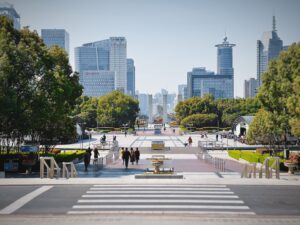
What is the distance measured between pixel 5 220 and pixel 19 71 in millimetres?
17999

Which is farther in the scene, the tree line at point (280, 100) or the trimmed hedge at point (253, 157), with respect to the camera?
the tree line at point (280, 100)

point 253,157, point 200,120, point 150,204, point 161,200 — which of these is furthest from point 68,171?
point 200,120

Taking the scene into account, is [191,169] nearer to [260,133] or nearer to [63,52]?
[260,133]

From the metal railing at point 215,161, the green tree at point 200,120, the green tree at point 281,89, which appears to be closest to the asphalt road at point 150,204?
the metal railing at point 215,161

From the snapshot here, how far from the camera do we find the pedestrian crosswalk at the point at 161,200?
718 inches

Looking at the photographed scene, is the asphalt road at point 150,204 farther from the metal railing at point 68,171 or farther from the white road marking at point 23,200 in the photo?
the metal railing at point 68,171

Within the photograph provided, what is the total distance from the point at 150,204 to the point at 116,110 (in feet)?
335

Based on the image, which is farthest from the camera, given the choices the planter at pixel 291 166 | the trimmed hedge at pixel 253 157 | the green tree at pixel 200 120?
the green tree at pixel 200 120

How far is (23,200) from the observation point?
66.3ft

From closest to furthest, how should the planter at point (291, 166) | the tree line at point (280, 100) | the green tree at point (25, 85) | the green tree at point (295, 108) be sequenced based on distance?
the planter at point (291, 166), the green tree at point (25, 85), the green tree at point (295, 108), the tree line at point (280, 100)

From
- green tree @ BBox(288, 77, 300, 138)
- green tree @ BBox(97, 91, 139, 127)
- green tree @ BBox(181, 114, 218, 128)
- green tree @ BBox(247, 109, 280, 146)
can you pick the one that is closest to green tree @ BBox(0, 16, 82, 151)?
green tree @ BBox(288, 77, 300, 138)

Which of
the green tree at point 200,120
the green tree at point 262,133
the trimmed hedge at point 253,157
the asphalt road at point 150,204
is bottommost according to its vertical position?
the asphalt road at point 150,204

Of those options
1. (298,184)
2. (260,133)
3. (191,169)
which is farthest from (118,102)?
(298,184)

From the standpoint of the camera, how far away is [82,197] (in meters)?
20.7
